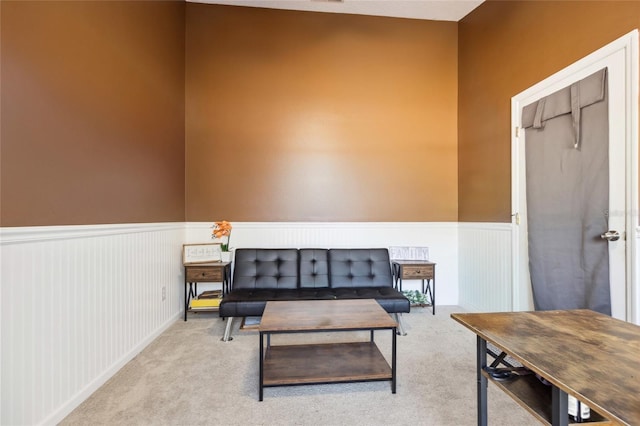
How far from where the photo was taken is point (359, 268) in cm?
322

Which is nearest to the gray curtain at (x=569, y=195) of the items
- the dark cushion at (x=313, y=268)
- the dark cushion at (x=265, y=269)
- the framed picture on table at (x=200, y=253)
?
the dark cushion at (x=313, y=268)

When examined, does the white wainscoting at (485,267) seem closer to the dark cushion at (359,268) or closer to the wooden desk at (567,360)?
the dark cushion at (359,268)

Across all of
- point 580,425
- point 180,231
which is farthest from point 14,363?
point 580,425

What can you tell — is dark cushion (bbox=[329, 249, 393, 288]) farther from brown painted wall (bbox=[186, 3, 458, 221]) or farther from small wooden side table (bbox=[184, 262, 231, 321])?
small wooden side table (bbox=[184, 262, 231, 321])

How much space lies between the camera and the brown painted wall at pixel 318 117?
3480mm

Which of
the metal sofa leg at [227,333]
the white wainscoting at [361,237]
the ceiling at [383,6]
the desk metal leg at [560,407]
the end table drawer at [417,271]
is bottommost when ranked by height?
the metal sofa leg at [227,333]

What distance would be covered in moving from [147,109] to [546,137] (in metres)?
3.49

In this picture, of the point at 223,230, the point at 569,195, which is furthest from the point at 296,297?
the point at 569,195

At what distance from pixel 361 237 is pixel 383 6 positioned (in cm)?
290

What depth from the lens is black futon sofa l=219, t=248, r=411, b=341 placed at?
2.96 meters

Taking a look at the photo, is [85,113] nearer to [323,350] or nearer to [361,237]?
[323,350]

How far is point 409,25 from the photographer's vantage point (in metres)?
3.68

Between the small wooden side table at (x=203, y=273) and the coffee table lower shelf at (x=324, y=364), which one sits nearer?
the coffee table lower shelf at (x=324, y=364)

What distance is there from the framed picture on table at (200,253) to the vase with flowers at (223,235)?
2.7 inches
